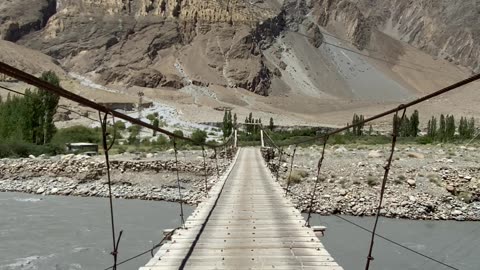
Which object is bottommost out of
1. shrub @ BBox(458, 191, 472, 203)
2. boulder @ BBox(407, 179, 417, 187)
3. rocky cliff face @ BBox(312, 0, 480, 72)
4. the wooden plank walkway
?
shrub @ BBox(458, 191, 472, 203)

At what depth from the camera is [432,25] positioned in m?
145

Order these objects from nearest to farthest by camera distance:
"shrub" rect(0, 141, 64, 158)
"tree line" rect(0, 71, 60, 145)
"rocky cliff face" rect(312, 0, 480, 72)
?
"shrub" rect(0, 141, 64, 158), "tree line" rect(0, 71, 60, 145), "rocky cliff face" rect(312, 0, 480, 72)

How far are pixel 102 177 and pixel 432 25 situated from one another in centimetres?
14346

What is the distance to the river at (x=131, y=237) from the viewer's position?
10422mm

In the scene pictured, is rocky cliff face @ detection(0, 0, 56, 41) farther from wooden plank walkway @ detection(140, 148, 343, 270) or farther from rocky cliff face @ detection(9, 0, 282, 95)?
wooden plank walkway @ detection(140, 148, 343, 270)

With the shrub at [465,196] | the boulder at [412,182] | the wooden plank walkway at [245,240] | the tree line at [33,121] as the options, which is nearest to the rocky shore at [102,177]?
the boulder at [412,182]

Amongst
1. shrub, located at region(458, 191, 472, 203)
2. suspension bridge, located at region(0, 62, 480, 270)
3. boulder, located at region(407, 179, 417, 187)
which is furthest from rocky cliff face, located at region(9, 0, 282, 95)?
suspension bridge, located at region(0, 62, 480, 270)

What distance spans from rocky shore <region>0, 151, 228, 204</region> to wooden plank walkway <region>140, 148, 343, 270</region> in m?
10.8

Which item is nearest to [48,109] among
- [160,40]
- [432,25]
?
[160,40]

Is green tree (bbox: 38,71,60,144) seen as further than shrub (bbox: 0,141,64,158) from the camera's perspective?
Yes

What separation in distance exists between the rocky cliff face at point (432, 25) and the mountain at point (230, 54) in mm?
1054

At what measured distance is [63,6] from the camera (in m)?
117

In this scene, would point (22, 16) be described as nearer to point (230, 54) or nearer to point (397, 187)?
point (230, 54)

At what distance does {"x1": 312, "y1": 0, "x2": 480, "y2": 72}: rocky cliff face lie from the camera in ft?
445
